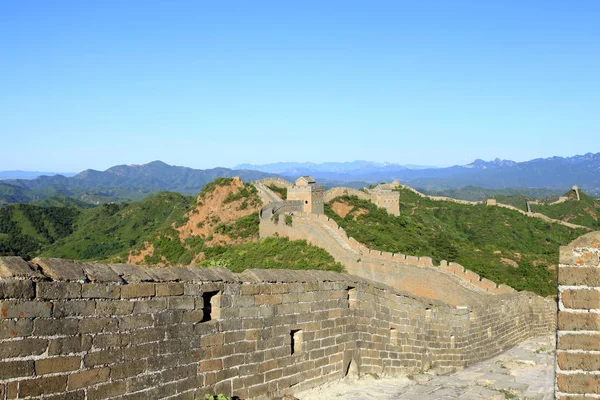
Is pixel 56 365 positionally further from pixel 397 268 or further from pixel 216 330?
pixel 397 268

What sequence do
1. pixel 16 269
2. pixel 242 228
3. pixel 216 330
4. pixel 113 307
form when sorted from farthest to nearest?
pixel 242 228 → pixel 216 330 → pixel 113 307 → pixel 16 269

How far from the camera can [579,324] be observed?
4.79 meters

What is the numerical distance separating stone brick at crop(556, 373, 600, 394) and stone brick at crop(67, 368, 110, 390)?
344cm

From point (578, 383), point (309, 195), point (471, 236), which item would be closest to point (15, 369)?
point (578, 383)

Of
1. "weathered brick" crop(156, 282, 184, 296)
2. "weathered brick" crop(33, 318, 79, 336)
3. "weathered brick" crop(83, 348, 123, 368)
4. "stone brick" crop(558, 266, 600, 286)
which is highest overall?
"stone brick" crop(558, 266, 600, 286)

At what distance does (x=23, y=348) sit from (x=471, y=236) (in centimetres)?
5759

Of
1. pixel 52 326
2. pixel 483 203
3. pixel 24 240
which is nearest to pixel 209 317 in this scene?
pixel 52 326

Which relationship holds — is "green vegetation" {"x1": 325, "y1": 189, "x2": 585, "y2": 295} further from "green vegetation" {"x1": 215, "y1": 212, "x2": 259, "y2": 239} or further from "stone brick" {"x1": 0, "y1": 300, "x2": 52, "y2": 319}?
"stone brick" {"x1": 0, "y1": 300, "x2": 52, "y2": 319}

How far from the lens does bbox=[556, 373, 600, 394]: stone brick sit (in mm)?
4715

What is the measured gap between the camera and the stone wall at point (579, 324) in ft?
15.6

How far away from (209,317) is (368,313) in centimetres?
355

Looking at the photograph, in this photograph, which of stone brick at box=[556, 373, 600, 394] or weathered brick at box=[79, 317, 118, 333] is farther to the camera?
weathered brick at box=[79, 317, 118, 333]

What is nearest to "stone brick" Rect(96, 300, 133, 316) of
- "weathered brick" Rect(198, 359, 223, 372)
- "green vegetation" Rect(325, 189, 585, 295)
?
"weathered brick" Rect(198, 359, 223, 372)

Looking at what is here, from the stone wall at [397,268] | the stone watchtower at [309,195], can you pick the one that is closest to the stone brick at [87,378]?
the stone wall at [397,268]
